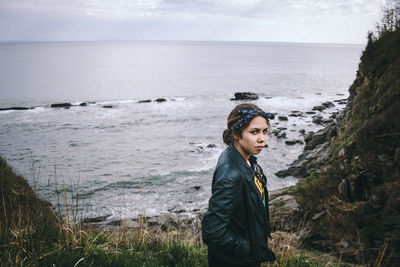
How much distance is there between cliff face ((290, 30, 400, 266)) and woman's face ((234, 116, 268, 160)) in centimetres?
362

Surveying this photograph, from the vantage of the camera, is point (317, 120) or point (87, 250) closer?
point (87, 250)

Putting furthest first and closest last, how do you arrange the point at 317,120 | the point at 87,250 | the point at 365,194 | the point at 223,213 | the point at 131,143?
1. the point at 317,120
2. the point at 131,143
3. the point at 365,194
4. the point at 87,250
5. the point at 223,213

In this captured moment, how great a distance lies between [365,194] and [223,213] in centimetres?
791

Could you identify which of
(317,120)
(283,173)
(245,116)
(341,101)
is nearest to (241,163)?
(245,116)

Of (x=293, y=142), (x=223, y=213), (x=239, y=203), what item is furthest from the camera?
(x=293, y=142)

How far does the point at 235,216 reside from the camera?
91.4 inches

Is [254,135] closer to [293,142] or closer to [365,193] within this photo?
[365,193]

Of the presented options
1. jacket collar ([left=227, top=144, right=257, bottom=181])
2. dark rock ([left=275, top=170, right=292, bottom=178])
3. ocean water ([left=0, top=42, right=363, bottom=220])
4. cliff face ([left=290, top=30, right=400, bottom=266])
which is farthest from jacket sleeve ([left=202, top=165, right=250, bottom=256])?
dark rock ([left=275, top=170, right=292, bottom=178])

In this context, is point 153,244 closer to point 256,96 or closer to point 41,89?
point 256,96

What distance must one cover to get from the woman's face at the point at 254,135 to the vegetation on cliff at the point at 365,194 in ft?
13.2

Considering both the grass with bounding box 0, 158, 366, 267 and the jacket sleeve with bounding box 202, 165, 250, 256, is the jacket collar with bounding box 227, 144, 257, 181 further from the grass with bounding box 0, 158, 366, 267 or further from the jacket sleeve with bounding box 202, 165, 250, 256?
the grass with bounding box 0, 158, 366, 267

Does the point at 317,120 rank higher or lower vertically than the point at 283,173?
higher

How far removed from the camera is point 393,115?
9016mm

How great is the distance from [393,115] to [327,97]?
4482 centimetres
